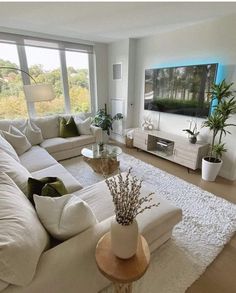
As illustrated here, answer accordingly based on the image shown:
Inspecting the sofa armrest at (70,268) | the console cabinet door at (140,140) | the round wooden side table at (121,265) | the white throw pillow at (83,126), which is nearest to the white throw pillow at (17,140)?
the white throw pillow at (83,126)

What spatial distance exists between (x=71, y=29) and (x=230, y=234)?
3.85 m

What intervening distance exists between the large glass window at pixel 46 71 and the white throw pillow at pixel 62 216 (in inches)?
132

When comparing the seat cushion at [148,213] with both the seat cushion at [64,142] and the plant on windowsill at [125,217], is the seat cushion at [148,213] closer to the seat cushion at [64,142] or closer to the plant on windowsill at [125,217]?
→ the plant on windowsill at [125,217]

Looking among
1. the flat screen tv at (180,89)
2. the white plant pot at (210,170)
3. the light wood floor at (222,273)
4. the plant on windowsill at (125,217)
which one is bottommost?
the light wood floor at (222,273)

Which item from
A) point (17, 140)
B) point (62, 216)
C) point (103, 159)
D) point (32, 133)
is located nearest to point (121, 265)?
point (62, 216)

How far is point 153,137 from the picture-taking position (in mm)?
3824

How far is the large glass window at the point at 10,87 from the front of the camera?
3.46m

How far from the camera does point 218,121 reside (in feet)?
8.68

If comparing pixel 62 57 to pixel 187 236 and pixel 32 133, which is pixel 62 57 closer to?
pixel 32 133

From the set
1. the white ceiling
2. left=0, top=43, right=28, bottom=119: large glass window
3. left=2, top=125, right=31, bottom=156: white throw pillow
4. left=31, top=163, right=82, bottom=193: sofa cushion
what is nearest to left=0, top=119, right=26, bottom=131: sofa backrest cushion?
left=2, top=125, right=31, bottom=156: white throw pillow

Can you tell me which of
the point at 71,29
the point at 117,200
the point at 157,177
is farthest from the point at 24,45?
the point at 117,200

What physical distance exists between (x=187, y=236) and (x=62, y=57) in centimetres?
415

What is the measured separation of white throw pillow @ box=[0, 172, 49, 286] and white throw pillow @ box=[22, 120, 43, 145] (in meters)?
2.25

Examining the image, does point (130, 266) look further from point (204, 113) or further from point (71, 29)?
point (71, 29)
